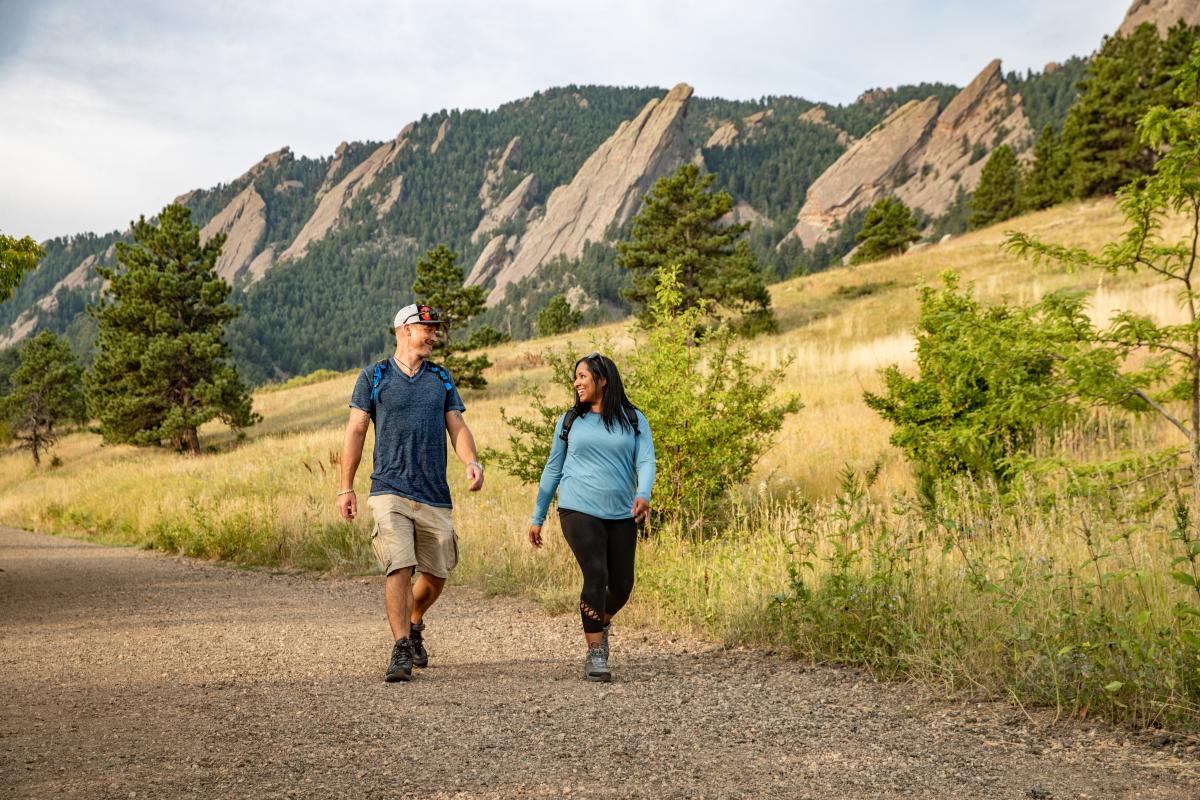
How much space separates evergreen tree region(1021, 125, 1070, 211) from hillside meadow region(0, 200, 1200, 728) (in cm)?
3680

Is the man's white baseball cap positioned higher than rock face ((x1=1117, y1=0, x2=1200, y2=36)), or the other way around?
rock face ((x1=1117, y1=0, x2=1200, y2=36))

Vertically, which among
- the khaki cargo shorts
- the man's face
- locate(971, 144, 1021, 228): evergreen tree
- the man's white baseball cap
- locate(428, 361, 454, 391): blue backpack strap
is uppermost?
locate(971, 144, 1021, 228): evergreen tree

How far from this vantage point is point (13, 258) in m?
9.66

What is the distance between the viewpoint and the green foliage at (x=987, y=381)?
20.4 feet

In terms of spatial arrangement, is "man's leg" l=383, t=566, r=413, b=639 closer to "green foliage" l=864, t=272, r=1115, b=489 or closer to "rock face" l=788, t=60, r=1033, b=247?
"green foliage" l=864, t=272, r=1115, b=489

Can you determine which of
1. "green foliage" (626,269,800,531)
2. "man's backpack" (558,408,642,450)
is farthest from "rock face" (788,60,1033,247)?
"man's backpack" (558,408,642,450)

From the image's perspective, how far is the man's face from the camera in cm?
549

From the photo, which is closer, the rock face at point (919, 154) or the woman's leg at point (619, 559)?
the woman's leg at point (619, 559)

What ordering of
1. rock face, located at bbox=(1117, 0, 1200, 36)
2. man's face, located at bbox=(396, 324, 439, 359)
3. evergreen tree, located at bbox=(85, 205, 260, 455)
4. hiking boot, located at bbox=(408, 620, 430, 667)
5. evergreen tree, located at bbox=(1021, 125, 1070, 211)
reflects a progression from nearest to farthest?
1. man's face, located at bbox=(396, 324, 439, 359)
2. hiking boot, located at bbox=(408, 620, 430, 667)
3. evergreen tree, located at bbox=(85, 205, 260, 455)
4. evergreen tree, located at bbox=(1021, 125, 1070, 211)
5. rock face, located at bbox=(1117, 0, 1200, 36)

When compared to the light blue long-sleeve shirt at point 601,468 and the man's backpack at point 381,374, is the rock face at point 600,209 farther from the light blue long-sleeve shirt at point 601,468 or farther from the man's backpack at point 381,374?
the light blue long-sleeve shirt at point 601,468

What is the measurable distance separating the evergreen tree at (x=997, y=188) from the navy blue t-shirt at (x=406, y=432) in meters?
68.9

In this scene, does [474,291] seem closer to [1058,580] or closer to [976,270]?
[976,270]

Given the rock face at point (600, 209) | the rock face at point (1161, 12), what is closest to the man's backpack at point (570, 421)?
the rock face at point (1161, 12)

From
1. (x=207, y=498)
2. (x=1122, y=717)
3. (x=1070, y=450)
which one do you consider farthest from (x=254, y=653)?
(x=207, y=498)
